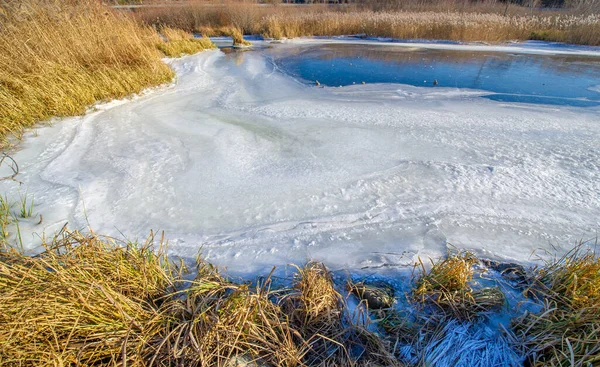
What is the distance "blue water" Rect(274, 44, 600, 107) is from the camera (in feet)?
17.0

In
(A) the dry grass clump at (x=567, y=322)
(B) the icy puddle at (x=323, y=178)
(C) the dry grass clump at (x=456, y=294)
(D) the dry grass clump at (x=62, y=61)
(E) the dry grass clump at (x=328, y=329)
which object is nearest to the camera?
(A) the dry grass clump at (x=567, y=322)

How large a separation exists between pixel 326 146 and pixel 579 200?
222cm

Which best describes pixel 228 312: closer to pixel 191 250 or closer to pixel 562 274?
pixel 191 250

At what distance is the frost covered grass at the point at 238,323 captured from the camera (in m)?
1.04

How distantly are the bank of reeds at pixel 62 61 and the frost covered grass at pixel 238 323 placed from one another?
303 cm

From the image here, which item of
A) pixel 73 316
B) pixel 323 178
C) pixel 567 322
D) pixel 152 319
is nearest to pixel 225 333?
pixel 152 319

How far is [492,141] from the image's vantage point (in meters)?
3.17

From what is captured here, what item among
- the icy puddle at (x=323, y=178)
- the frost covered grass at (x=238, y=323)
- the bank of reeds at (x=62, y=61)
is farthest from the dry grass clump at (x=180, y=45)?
the frost covered grass at (x=238, y=323)

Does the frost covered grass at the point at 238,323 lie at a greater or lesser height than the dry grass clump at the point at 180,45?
lesser

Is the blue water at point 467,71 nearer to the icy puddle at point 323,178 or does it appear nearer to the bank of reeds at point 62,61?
the icy puddle at point 323,178

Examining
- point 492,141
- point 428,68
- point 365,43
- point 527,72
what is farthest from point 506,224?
point 365,43

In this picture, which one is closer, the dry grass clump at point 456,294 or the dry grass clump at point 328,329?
the dry grass clump at point 328,329

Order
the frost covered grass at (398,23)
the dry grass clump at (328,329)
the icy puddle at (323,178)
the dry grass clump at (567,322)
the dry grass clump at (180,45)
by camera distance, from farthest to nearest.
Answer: the frost covered grass at (398,23), the dry grass clump at (180,45), the icy puddle at (323,178), the dry grass clump at (328,329), the dry grass clump at (567,322)

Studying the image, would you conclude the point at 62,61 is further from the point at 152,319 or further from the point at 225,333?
the point at 225,333
